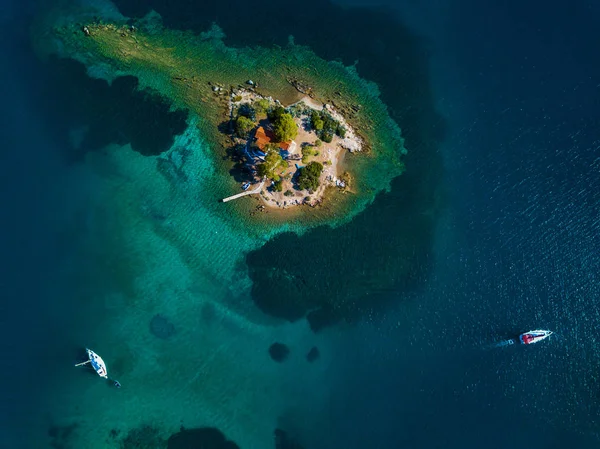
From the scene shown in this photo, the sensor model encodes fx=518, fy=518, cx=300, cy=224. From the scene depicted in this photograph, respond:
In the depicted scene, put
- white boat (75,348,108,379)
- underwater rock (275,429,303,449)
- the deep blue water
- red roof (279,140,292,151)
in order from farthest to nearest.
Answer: red roof (279,140,292,151)
the deep blue water
underwater rock (275,429,303,449)
white boat (75,348,108,379)

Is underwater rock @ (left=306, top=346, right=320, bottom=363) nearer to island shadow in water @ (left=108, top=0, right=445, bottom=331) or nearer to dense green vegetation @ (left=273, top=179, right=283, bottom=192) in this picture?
island shadow in water @ (left=108, top=0, right=445, bottom=331)

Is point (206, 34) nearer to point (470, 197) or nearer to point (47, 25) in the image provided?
point (47, 25)

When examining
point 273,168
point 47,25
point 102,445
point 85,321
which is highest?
point 273,168

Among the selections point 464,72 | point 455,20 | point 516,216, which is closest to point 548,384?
point 516,216

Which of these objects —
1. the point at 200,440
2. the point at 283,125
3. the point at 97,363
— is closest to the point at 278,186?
the point at 283,125

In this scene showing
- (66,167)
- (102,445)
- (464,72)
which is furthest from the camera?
(464,72)

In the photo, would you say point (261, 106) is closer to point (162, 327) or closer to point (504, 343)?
point (162, 327)

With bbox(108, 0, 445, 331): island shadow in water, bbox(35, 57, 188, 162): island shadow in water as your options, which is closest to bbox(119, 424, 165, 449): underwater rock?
bbox(108, 0, 445, 331): island shadow in water
